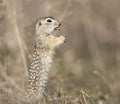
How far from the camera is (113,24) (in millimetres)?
18859

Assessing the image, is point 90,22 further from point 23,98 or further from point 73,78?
point 23,98

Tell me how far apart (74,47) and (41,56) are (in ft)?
25.8

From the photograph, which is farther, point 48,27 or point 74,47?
point 74,47

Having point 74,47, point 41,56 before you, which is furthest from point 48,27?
point 74,47

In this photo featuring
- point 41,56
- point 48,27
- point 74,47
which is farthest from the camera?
point 74,47

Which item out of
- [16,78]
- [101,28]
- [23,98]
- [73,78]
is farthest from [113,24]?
[23,98]

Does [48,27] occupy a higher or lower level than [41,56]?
higher

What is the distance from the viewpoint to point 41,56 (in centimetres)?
1021

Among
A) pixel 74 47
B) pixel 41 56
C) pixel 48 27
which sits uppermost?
pixel 74 47

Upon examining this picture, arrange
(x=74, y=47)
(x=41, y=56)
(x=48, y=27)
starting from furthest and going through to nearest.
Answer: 1. (x=74, y=47)
2. (x=48, y=27)
3. (x=41, y=56)

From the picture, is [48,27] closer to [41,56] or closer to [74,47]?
[41,56]

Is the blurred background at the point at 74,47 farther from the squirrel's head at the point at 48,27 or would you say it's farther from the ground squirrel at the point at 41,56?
the squirrel's head at the point at 48,27

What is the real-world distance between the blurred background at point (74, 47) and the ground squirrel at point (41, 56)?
1.00 feet

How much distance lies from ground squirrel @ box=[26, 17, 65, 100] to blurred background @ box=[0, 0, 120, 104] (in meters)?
0.31
